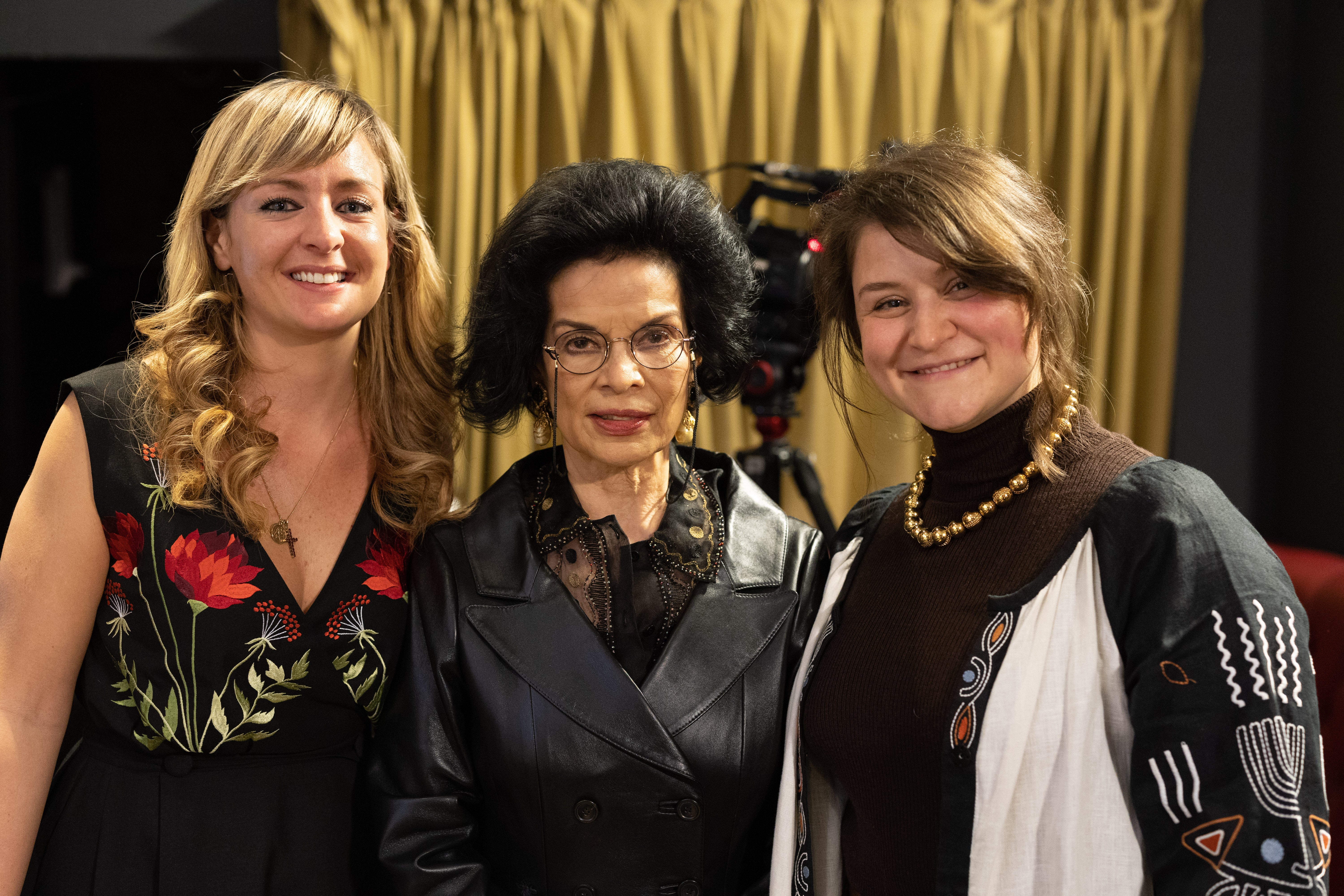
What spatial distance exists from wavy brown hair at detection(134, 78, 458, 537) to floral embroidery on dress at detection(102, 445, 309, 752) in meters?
0.05

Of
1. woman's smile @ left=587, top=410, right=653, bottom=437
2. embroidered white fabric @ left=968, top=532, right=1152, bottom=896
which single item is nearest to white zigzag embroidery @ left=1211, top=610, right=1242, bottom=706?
embroidered white fabric @ left=968, top=532, right=1152, bottom=896

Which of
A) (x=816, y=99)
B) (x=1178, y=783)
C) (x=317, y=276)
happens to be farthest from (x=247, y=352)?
(x=816, y=99)

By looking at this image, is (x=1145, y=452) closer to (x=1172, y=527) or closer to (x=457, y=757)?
(x=1172, y=527)

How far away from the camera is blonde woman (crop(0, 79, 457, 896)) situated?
1.36m

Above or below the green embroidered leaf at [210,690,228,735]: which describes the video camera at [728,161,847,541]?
above

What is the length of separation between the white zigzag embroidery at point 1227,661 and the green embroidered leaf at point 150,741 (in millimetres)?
1291

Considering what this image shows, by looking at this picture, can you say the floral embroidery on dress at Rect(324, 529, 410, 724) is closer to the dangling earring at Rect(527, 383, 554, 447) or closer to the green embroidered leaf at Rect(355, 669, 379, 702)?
the green embroidered leaf at Rect(355, 669, 379, 702)

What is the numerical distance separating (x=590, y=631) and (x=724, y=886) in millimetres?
393

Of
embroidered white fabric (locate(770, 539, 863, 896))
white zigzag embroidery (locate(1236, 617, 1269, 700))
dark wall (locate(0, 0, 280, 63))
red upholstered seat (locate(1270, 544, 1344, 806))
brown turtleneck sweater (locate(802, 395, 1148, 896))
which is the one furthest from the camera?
dark wall (locate(0, 0, 280, 63))

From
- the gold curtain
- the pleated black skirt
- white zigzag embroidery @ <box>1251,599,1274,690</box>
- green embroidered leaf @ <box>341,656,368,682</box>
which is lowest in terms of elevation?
the pleated black skirt

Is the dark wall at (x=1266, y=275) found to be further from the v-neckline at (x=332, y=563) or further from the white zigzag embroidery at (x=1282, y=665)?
the v-neckline at (x=332, y=563)

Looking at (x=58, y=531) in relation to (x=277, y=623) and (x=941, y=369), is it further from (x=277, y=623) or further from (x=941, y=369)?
(x=941, y=369)

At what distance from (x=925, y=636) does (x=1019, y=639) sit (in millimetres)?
138

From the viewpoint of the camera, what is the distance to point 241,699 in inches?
53.9
